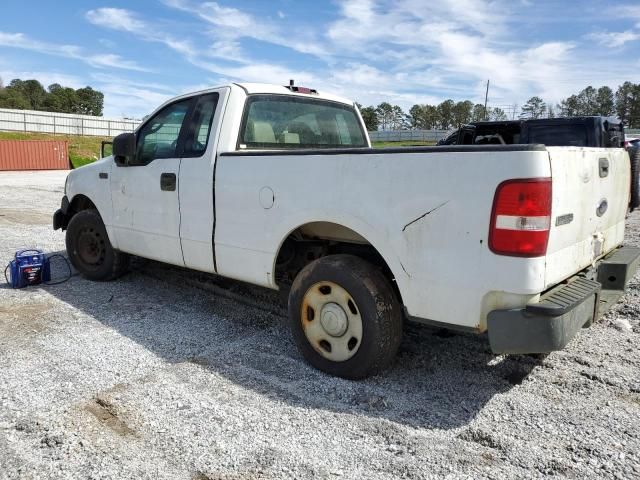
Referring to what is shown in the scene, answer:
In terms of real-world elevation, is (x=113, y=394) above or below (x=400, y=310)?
below

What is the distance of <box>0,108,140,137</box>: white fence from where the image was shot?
48281 millimetres

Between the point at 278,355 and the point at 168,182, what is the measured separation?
5.99 feet

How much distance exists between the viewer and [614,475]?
2.47m

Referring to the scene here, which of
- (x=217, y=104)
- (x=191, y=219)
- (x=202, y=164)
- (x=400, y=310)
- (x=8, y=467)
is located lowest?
(x=8, y=467)

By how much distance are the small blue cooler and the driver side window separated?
1.75 metres

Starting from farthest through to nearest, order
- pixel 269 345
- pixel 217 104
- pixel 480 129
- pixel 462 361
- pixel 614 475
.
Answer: pixel 480 129 → pixel 217 104 → pixel 269 345 → pixel 462 361 → pixel 614 475

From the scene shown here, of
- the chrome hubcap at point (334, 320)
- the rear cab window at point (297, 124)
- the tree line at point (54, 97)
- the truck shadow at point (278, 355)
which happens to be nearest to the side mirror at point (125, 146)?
the rear cab window at point (297, 124)

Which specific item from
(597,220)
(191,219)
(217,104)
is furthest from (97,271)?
(597,220)

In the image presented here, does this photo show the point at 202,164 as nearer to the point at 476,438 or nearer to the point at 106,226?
A: the point at 106,226

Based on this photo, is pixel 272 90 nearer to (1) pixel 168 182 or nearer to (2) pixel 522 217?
(1) pixel 168 182

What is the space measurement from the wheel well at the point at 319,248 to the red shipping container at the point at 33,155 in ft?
91.7

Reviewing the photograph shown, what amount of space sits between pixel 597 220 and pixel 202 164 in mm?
2943

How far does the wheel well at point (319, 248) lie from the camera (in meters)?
3.59

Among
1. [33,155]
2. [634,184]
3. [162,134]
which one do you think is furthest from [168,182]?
[33,155]
